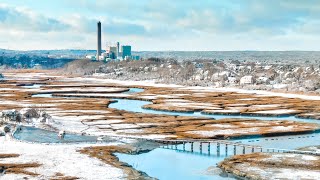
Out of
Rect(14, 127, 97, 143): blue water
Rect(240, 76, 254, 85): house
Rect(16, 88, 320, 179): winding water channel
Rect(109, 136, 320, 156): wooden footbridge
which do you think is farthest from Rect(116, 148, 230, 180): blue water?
Rect(240, 76, 254, 85): house

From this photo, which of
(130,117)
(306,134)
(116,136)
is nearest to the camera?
(116,136)

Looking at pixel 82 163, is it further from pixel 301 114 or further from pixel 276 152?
pixel 301 114

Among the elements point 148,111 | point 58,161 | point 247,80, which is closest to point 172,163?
point 58,161

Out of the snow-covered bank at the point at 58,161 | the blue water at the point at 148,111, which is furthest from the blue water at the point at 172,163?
the blue water at the point at 148,111

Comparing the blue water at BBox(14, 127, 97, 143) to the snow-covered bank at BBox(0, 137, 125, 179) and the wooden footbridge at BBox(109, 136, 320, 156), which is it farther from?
the wooden footbridge at BBox(109, 136, 320, 156)

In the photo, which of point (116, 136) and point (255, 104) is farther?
point (255, 104)

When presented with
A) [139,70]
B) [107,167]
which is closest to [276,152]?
[107,167]

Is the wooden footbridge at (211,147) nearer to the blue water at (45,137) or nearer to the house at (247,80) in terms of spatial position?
the blue water at (45,137)
